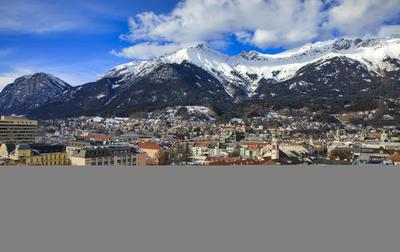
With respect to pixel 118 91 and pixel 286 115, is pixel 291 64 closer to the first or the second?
pixel 118 91

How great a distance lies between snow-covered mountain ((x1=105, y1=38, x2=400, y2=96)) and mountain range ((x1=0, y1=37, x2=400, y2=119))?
0.88ft

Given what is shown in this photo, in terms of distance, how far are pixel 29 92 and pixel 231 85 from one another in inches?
2176

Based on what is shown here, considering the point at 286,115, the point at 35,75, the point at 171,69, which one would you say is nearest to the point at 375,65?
the point at 171,69

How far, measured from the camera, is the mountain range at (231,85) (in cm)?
7900

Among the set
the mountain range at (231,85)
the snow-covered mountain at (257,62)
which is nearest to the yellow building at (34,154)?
the mountain range at (231,85)

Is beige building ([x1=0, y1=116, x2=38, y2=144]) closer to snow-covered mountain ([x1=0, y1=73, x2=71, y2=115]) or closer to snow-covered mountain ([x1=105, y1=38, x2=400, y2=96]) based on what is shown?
snow-covered mountain ([x1=105, y1=38, x2=400, y2=96])

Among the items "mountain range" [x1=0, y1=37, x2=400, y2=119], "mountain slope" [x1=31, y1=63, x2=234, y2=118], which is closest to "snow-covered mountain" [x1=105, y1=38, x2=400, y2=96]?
"mountain range" [x1=0, y1=37, x2=400, y2=119]

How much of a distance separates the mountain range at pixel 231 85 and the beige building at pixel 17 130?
36194mm

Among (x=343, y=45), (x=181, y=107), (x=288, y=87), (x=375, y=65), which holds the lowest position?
(x=181, y=107)

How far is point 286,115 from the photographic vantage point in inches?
2653

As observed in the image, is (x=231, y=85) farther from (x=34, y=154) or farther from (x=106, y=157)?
(x=106, y=157)

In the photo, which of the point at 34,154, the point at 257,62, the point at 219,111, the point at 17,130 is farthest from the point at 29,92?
the point at 34,154

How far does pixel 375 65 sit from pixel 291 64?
25880 mm

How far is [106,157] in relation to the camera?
21.6m
